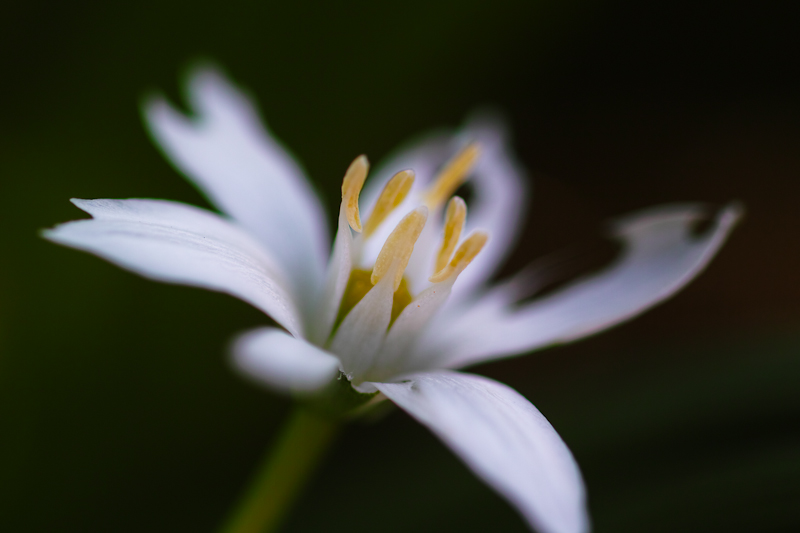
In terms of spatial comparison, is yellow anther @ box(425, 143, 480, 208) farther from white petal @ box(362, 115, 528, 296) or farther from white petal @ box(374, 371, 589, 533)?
white petal @ box(374, 371, 589, 533)

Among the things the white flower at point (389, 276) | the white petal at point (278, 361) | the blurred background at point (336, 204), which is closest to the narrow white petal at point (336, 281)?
the white flower at point (389, 276)

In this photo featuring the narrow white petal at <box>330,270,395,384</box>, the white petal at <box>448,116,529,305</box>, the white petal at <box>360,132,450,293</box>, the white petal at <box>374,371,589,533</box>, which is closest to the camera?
the white petal at <box>374,371,589,533</box>

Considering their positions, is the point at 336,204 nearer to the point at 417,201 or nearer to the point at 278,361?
the point at 417,201

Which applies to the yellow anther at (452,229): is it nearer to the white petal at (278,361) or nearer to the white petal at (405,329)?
the white petal at (405,329)

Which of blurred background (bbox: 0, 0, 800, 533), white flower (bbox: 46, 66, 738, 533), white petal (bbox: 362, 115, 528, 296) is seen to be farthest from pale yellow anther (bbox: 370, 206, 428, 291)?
blurred background (bbox: 0, 0, 800, 533)

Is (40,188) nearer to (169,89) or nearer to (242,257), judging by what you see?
(169,89)

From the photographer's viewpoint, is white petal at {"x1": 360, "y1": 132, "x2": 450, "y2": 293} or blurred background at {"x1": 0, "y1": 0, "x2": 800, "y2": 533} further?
blurred background at {"x1": 0, "y1": 0, "x2": 800, "y2": 533}

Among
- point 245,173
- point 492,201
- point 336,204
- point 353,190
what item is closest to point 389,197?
point 353,190
